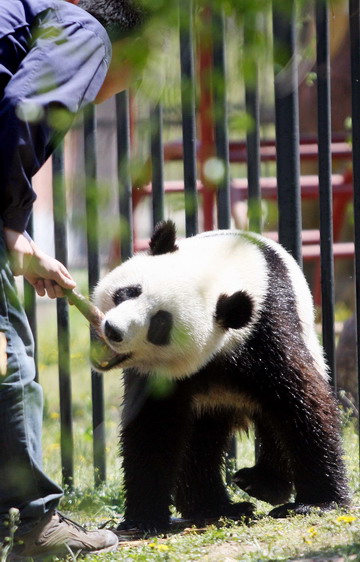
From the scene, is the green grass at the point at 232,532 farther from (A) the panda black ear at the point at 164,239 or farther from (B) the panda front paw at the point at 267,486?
(A) the panda black ear at the point at 164,239

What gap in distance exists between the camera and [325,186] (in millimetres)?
4305

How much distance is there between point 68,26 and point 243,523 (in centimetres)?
198

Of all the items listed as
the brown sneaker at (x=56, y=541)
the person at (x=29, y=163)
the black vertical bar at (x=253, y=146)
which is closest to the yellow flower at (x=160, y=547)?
the brown sneaker at (x=56, y=541)

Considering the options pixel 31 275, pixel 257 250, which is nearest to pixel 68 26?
pixel 31 275

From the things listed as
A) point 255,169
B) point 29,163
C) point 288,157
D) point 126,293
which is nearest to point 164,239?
point 126,293

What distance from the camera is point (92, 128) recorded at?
4.30 meters

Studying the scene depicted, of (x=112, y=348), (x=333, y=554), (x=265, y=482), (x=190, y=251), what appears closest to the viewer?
(x=333, y=554)

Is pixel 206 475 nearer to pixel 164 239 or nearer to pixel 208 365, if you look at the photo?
pixel 208 365

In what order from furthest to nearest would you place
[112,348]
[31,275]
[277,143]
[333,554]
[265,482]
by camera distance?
1. [277,143]
2. [265,482]
3. [112,348]
4. [31,275]
5. [333,554]

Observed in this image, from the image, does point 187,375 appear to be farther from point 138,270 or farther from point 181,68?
point 181,68

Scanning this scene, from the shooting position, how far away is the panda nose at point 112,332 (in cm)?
327

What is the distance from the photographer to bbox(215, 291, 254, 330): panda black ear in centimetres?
Answer: 343

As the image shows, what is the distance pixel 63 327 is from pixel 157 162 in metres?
0.92

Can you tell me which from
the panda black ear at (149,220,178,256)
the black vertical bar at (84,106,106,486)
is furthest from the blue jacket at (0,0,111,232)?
the black vertical bar at (84,106,106,486)
